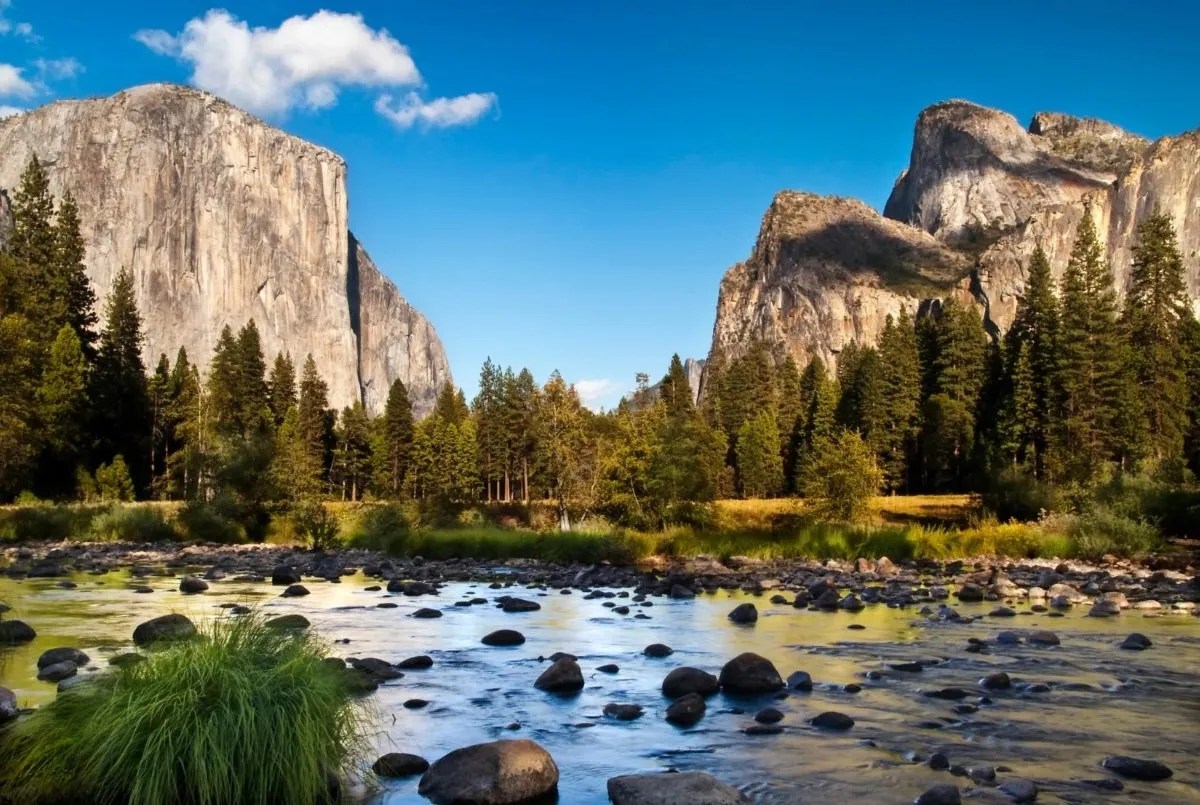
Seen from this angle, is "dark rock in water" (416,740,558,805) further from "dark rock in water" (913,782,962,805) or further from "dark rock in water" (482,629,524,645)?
"dark rock in water" (482,629,524,645)

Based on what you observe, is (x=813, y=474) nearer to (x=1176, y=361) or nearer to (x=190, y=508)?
(x=190, y=508)

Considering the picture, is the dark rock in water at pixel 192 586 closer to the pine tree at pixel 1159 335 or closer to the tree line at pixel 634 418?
the tree line at pixel 634 418

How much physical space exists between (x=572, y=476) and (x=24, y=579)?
28.7 meters

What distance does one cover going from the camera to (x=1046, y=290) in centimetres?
6712

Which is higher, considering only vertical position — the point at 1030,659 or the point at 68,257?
the point at 68,257

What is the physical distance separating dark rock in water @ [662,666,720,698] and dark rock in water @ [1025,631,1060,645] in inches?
235

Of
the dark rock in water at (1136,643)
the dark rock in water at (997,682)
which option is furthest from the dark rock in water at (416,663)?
the dark rock in water at (1136,643)

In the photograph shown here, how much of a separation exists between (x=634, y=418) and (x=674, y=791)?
132ft

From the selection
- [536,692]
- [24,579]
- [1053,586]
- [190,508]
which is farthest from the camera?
[190,508]

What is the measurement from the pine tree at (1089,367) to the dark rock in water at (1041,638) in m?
42.0

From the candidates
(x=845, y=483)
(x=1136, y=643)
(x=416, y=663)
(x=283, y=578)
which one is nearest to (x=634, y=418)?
(x=845, y=483)

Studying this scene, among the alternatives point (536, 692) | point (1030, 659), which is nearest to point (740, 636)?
point (1030, 659)

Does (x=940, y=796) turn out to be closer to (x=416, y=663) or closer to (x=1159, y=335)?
(x=416, y=663)

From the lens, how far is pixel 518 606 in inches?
693
